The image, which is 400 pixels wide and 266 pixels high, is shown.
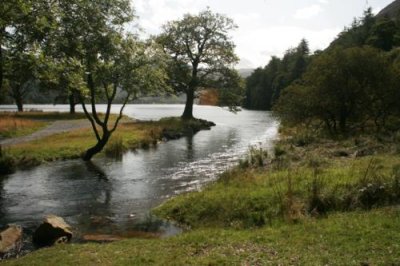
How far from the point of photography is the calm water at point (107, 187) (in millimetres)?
17891

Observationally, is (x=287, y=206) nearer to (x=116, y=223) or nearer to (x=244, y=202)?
(x=244, y=202)

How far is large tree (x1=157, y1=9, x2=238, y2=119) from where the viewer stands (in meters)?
74.0

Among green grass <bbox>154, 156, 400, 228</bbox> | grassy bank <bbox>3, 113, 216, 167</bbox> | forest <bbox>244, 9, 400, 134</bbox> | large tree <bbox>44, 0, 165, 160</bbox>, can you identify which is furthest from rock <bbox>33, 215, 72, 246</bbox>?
forest <bbox>244, 9, 400, 134</bbox>

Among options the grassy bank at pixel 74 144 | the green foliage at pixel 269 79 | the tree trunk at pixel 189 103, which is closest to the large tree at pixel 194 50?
the tree trunk at pixel 189 103

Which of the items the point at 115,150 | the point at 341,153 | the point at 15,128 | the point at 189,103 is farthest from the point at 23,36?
the point at 189,103

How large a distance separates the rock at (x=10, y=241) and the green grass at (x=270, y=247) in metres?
1.34

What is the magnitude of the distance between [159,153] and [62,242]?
24089mm

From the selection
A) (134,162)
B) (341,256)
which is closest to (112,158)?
(134,162)

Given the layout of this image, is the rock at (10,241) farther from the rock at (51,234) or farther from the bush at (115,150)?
the bush at (115,150)

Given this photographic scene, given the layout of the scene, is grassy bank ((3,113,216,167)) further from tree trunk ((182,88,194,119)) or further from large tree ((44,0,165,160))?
tree trunk ((182,88,194,119))

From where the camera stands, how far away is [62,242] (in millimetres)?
14703

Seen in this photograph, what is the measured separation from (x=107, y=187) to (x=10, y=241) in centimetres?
1024

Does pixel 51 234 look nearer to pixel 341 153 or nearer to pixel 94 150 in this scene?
pixel 341 153

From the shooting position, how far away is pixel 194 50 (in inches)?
2975
